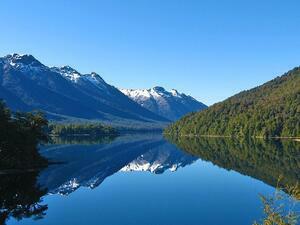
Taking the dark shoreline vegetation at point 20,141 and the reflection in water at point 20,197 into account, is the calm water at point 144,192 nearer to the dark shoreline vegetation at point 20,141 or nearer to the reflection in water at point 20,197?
the reflection in water at point 20,197

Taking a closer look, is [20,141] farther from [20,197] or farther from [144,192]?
[144,192]

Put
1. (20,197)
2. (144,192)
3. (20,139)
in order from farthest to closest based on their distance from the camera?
1. (20,139)
2. (144,192)
3. (20,197)

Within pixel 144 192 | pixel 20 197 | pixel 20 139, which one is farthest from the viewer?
pixel 20 139

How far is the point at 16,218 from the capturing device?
61125 millimetres

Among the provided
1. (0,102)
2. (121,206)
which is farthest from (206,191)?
(0,102)

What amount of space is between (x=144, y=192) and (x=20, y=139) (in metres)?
36.2

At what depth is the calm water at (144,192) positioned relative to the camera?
63969 mm

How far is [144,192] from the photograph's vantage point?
90500mm

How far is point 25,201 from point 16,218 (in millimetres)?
11853

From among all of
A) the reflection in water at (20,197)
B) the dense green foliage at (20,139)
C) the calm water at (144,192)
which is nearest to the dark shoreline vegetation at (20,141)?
the dense green foliage at (20,139)

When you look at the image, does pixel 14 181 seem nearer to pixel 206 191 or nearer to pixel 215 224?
pixel 206 191

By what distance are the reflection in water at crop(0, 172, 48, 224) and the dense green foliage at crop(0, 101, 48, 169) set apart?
22.7ft

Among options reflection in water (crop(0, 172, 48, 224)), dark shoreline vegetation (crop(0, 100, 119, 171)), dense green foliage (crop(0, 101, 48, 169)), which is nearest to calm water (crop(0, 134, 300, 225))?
reflection in water (crop(0, 172, 48, 224))

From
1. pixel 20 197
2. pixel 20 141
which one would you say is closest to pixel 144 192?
pixel 20 197
